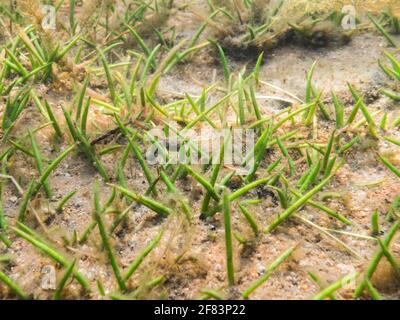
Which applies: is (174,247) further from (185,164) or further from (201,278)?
(185,164)

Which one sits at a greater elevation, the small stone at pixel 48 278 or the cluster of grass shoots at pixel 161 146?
the cluster of grass shoots at pixel 161 146

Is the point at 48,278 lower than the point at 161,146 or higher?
lower

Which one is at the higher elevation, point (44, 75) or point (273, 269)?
point (44, 75)

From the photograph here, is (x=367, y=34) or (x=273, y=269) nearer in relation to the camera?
(x=273, y=269)


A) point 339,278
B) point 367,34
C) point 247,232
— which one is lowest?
point 339,278

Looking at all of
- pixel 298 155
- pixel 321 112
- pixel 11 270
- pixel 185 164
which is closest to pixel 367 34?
pixel 321 112

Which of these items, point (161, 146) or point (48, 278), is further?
point (161, 146)

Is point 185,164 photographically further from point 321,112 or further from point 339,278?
point 321,112

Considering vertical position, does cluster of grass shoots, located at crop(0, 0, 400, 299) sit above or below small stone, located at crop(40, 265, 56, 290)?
above
